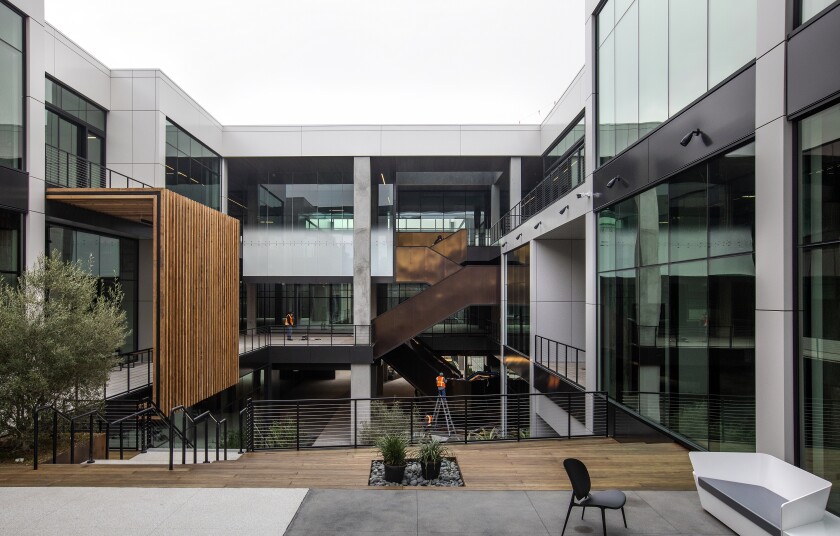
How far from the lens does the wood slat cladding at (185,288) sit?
13.2m

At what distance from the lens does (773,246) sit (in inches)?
274

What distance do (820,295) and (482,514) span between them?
185 inches

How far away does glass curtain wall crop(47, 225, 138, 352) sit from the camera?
15.3 m

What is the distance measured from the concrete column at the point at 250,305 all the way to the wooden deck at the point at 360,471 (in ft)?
62.2

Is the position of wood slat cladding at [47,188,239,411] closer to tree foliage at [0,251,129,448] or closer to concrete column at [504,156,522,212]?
tree foliage at [0,251,129,448]

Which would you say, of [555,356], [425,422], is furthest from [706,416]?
[425,422]

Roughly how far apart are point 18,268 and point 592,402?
14.1m

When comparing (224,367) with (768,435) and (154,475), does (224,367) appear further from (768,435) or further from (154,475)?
(768,435)

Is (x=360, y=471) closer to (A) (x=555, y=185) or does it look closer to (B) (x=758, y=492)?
(B) (x=758, y=492)

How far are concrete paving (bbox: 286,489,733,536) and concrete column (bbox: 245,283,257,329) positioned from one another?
21948 mm

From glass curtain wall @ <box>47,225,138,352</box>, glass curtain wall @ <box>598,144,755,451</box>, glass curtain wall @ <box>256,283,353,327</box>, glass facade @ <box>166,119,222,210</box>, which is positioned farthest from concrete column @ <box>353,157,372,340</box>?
glass curtain wall @ <box>598,144,755,451</box>

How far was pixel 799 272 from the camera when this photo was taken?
6.69 m

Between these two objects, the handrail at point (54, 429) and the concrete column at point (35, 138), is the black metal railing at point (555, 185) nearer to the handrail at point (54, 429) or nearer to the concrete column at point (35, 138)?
the handrail at point (54, 429)

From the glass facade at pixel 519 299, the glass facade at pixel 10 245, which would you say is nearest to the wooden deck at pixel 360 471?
the glass facade at pixel 10 245
